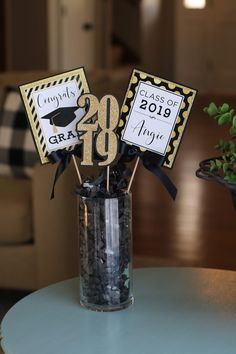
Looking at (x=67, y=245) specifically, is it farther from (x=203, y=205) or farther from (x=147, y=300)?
(x=203, y=205)

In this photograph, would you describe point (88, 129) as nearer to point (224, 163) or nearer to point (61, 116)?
point (61, 116)

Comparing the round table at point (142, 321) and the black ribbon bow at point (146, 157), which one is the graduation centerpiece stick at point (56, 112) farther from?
the round table at point (142, 321)

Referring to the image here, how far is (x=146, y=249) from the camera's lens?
4.24m

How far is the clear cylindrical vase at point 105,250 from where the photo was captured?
1.77 meters

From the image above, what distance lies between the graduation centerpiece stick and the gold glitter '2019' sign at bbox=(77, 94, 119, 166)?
0.05 meters

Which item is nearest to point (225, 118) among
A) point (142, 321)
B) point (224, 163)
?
point (224, 163)

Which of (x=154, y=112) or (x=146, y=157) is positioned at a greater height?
(x=154, y=112)

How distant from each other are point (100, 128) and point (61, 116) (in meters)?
0.11

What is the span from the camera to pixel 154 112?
1.77 meters

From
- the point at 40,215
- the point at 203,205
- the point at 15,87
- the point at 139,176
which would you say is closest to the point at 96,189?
the point at 40,215

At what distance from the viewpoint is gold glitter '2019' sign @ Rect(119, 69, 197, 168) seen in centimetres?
176

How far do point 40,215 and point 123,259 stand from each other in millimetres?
1393

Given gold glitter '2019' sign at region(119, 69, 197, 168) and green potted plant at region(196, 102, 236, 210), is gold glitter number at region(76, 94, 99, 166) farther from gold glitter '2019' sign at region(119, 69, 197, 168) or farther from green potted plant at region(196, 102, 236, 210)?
green potted plant at region(196, 102, 236, 210)

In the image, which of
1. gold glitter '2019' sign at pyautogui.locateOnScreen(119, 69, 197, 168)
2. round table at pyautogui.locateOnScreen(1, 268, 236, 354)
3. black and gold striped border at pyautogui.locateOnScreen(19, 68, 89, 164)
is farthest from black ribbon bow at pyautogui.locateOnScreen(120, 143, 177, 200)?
round table at pyautogui.locateOnScreen(1, 268, 236, 354)
